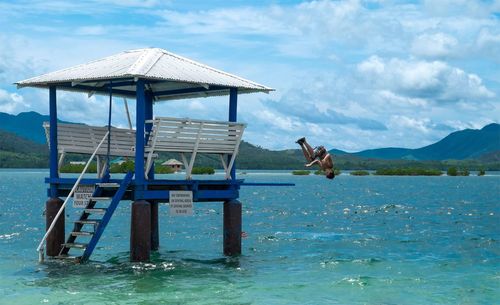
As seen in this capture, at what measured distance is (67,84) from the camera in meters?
27.1

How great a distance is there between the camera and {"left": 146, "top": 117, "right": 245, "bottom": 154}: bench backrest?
2453 centimetres

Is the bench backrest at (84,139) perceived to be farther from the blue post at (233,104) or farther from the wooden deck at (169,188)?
the blue post at (233,104)

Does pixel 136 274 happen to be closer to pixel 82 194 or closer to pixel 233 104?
pixel 82 194

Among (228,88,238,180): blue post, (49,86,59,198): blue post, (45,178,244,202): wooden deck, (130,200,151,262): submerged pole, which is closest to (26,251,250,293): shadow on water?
(130,200,151,262): submerged pole

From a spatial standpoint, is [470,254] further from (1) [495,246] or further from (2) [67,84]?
(2) [67,84]

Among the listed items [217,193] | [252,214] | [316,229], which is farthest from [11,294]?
[252,214]

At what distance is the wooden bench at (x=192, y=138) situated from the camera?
2455cm

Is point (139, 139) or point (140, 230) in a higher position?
point (139, 139)

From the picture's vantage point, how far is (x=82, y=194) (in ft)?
85.4

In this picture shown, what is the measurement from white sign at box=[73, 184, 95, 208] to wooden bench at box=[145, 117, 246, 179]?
2.15 m

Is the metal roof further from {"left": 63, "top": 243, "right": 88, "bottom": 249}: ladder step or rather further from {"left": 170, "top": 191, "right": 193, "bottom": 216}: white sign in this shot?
{"left": 63, "top": 243, "right": 88, "bottom": 249}: ladder step

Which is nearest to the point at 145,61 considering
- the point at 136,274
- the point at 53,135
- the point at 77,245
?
the point at 53,135

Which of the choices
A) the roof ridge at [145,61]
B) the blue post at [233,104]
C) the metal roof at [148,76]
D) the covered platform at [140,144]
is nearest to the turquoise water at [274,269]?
the covered platform at [140,144]

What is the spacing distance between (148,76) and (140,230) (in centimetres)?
440
